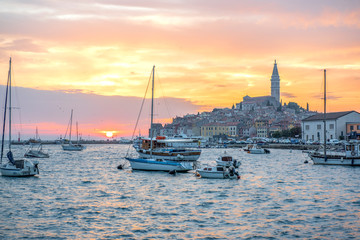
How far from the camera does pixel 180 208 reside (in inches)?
920

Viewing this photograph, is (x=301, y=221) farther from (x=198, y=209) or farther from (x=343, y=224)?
(x=198, y=209)

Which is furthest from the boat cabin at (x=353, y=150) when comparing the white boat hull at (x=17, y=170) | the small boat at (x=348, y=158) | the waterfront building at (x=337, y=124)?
the waterfront building at (x=337, y=124)

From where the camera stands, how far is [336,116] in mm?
108000

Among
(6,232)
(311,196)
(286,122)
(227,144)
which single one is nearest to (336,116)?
(227,144)

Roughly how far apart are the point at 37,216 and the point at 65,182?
50.4 ft

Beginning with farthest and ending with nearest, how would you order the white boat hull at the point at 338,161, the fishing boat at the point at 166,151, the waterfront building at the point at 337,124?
the waterfront building at the point at 337,124, the fishing boat at the point at 166,151, the white boat hull at the point at 338,161

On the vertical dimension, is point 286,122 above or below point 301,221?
above

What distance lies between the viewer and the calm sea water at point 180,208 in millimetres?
18031

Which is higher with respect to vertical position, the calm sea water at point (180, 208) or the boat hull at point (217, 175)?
the boat hull at point (217, 175)

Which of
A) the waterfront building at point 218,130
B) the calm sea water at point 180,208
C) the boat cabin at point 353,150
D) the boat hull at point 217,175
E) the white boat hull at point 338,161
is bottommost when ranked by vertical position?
the calm sea water at point 180,208

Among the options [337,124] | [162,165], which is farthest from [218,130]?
[162,165]

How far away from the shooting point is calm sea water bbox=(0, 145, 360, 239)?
18031mm

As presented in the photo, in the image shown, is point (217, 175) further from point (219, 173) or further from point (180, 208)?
point (180, 208)

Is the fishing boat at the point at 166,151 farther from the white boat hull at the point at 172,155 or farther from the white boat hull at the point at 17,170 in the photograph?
the white boat hull at the point at 17,170
